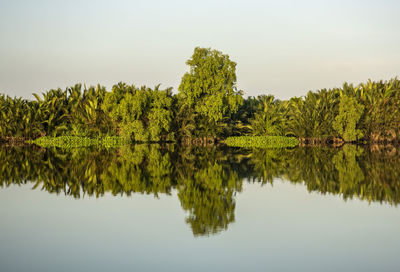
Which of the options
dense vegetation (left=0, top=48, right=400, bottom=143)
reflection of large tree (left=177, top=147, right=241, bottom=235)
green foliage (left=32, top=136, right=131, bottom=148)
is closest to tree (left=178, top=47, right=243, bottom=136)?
dense vegetation (left=0, top=48, right=400, bottom=143)

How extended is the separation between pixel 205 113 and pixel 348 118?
55.8ft

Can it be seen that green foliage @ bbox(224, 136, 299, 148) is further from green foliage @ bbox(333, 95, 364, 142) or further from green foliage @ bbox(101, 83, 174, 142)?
green foliage @ bbox(101, 83, 174, 142)

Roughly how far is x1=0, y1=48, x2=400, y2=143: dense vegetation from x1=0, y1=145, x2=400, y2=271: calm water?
1166 inches

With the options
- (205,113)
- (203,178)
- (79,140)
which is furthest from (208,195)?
(79,140)

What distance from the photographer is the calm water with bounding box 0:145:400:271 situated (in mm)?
7930

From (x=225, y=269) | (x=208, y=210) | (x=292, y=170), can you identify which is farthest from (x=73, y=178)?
(x=225, y=269)

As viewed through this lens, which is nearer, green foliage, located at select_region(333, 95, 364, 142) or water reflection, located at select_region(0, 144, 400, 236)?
water reflection, located at select_region(0, 144, 400, 236)

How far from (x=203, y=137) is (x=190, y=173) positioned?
32319 millimetres

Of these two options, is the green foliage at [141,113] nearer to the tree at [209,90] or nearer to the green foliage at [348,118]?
the tree at [209,90]

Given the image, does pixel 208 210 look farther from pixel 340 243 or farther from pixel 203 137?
pixel 203 137

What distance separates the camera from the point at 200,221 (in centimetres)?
1044

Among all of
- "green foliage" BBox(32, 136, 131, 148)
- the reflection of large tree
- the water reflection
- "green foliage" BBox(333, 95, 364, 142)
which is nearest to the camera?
the reflection of large tree

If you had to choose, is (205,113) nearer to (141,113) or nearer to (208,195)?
(141,113)

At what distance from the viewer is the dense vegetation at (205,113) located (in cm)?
4894
